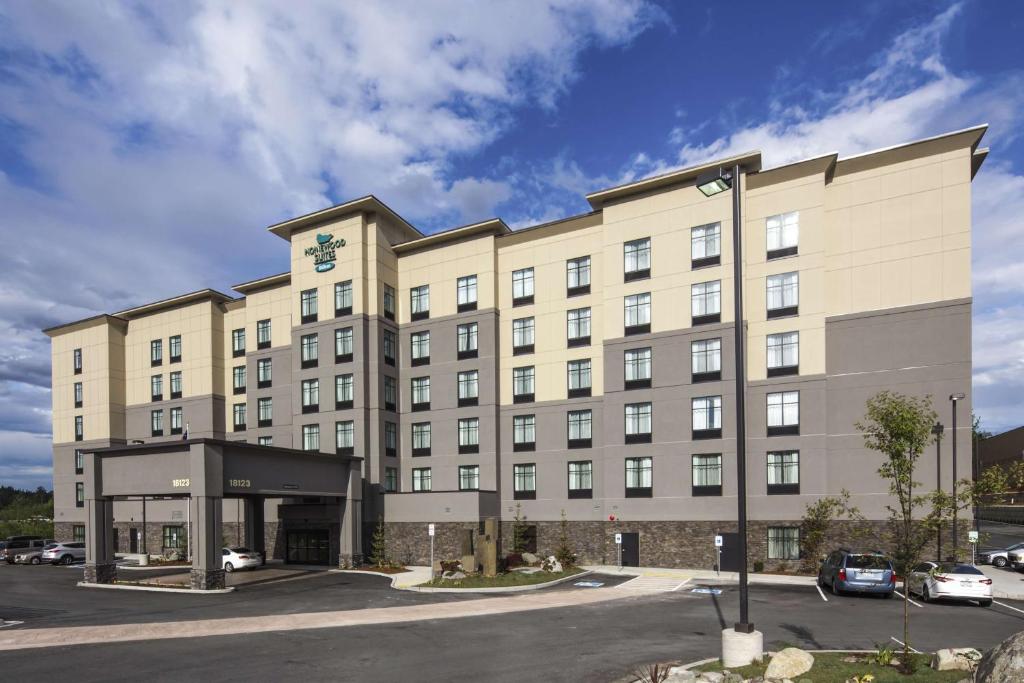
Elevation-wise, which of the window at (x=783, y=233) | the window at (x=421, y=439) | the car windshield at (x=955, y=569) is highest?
the window at (x=783, y=233)

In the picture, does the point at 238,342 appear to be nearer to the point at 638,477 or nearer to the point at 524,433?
the point at 524,433

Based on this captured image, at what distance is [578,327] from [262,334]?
24376mm

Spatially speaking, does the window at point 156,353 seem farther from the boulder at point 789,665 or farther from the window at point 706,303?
the boulder at point 789,665

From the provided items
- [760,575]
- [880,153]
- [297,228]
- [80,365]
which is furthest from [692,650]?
[80,365]

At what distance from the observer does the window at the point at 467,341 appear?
1645 inches

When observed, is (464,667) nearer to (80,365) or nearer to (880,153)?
(880,153)

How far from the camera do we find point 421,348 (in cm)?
4347

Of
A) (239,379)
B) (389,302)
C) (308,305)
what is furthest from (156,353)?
(389,302)

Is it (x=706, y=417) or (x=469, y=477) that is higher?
(x=706, y=417)

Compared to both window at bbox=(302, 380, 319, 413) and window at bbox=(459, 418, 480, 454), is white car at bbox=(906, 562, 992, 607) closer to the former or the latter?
window at bbox=(459, 418, 480, 454)

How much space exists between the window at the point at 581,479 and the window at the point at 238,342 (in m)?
27.8

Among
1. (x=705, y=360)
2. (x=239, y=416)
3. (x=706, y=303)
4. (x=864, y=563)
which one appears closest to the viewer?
(x=864, y=563)

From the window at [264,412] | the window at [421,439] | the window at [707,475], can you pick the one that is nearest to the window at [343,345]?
the window at [421,439]

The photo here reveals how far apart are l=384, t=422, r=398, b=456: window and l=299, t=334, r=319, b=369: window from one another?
6.34 meters
